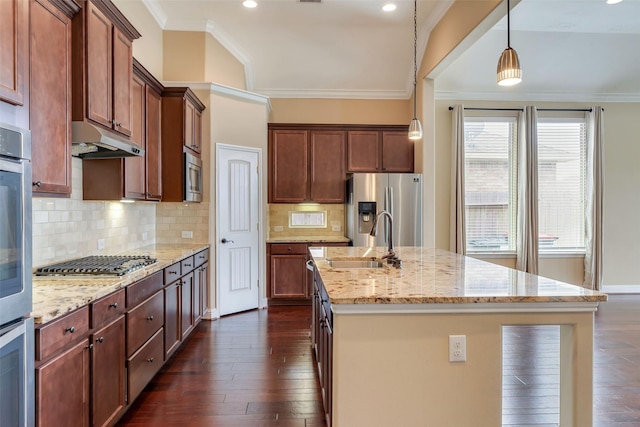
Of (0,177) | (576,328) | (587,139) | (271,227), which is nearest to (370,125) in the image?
(271,227)

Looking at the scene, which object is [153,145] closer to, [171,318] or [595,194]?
[171,318]

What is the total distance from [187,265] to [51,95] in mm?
1955

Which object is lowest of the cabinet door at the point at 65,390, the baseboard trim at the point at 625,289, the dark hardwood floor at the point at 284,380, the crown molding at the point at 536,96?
the dark hardwood floor at the point at 284,380

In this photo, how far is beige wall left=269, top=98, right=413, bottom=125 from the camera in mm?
5555

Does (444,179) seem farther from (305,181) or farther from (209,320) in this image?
(209,320)

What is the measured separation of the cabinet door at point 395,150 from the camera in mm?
5324

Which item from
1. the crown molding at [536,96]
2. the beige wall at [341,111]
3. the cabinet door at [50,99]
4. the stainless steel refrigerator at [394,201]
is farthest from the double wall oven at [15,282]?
the crown molding at [536,96]

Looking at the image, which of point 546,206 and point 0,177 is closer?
point 0,177

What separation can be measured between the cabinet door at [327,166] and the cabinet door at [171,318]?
265cm

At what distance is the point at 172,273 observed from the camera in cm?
303

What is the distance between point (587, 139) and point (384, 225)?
3.55 meters

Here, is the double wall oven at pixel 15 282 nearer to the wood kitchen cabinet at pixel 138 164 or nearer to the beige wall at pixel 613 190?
the wood kitchen cabinet at pixel 138 164

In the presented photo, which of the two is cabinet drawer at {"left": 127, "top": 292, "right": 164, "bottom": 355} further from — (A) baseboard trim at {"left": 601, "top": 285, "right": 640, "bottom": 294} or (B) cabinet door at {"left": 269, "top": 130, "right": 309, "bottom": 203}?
(A) baseboard trim at {"left": 601, "top": 285, "right": 640, "bottom": 294}

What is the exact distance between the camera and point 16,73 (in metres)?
1.55
